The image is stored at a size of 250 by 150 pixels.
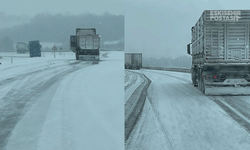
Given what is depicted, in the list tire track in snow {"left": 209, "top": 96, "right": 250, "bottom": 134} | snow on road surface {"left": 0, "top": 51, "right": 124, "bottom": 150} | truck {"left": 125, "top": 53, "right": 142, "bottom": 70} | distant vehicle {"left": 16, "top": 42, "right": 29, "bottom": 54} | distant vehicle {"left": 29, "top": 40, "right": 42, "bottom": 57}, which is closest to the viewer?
snow on road surface {"left": 0, "top": 51, "right": 124, "bottom": 150}

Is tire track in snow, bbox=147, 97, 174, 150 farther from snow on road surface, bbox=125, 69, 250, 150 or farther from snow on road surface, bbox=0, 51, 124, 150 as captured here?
snow on road surface, bbox=0, 51, 124, 150

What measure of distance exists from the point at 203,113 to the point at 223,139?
2613 mm

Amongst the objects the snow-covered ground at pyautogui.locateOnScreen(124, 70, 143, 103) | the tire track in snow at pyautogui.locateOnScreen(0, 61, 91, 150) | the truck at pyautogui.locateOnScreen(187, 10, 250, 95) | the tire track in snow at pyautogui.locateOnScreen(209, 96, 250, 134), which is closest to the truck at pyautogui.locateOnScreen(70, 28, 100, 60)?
the snow-covered ground at pyautogui.locateOnScreen(124, 70, 143, 103)

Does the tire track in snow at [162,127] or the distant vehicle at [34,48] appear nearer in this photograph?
the tire track in snow at [162,127]

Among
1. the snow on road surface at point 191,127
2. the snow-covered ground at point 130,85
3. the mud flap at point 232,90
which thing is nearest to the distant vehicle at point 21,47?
the snow-covered ground at point 130,85

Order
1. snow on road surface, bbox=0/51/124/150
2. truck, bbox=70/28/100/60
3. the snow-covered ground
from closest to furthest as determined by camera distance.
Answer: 1. snow on road surface, bbox=0/51/124/150
2. the snow-covered ground
3. truck, bbox=70/28/100/60

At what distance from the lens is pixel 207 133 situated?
592 cm

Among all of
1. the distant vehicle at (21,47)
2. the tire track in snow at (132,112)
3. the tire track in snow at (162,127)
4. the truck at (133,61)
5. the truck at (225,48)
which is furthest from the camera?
the distant vehicle at (21,47)

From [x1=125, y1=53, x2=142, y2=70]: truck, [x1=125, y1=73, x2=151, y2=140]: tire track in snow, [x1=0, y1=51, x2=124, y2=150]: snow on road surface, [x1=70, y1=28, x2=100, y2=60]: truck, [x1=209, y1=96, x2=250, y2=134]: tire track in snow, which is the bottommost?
[x1=125, y1=73, x2=151, y2=140]: tire track in snow

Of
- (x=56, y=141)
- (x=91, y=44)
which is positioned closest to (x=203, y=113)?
(x=56, y=141)

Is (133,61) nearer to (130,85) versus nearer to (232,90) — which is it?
(130,85)

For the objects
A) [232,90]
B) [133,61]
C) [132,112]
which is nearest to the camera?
[132,112]

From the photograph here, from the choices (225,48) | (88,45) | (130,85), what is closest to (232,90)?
(225,48)

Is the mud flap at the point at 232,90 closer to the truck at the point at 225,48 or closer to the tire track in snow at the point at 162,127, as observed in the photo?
the truck at the point at 225,48
